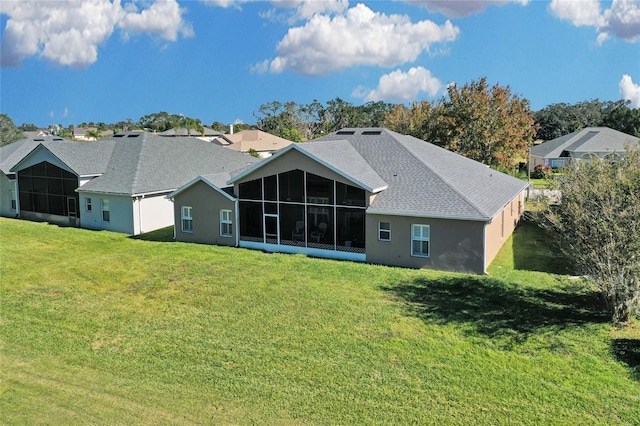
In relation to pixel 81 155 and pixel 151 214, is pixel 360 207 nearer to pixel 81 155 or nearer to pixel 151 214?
pixel 151 214

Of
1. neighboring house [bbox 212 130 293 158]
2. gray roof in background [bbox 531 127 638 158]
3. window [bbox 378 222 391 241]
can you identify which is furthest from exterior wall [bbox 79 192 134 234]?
gray roof in background [bbox 531 127 638 158]

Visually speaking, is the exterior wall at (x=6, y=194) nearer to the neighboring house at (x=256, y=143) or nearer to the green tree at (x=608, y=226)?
the neighboring house at (x=256, y=143)

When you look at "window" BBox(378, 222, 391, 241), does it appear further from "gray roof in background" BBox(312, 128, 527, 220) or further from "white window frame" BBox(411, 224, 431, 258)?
"white window frame" BBox(411, 224, 431, 258)

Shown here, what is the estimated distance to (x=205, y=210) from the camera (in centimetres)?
2516

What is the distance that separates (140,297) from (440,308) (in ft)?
31.3

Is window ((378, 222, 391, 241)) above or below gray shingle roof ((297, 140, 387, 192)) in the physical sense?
below

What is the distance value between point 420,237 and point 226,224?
9.44 meters

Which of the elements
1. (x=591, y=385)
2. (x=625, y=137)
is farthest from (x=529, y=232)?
(x=625, y=137)

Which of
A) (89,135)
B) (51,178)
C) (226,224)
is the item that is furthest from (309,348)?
(89,135)

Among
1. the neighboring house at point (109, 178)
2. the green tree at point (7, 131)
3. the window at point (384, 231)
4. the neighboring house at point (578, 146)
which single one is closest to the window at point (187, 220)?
the neighboring house at point (109, 178)

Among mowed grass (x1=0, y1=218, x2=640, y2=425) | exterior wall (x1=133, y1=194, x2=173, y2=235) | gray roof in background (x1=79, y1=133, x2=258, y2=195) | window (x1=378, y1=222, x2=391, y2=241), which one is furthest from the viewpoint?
gray roof in background (x1=79, y1=133, x2=258, y2=195)

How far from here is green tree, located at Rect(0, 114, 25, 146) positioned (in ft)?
247

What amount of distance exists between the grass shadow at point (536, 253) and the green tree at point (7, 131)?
72.4 metres

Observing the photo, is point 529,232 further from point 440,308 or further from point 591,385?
point 591,385
